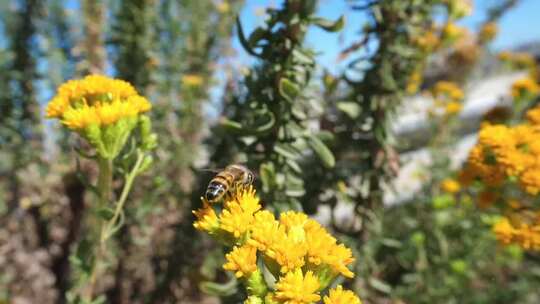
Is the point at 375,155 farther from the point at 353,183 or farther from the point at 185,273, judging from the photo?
the point at 185,273

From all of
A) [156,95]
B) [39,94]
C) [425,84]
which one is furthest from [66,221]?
[425,84]

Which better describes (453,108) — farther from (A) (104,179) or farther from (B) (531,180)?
(A) (104,179)

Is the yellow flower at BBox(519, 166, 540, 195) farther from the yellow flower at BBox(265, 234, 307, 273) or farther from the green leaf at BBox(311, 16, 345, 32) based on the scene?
the yellow flower at BBox(265, 234, 307, 273)

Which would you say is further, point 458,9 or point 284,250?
point 458,9

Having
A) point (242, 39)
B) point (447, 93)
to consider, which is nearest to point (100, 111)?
point (242, 39)

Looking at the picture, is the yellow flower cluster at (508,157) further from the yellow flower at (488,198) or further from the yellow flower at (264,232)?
the yellow flower at (264,232)

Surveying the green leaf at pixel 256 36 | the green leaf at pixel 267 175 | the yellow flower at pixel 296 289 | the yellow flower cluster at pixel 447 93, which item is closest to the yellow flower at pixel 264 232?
the yellow flower at pixel 296 289
